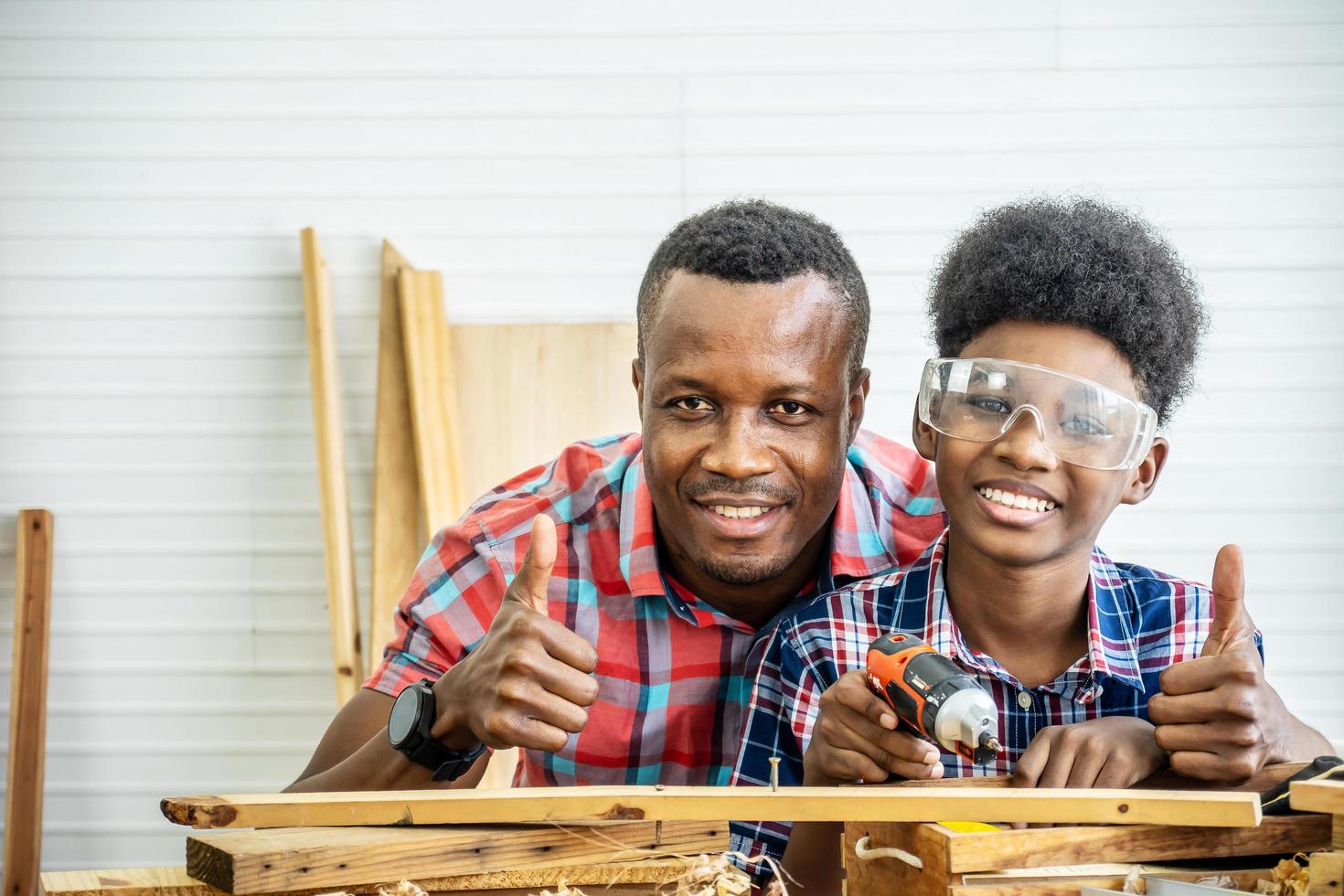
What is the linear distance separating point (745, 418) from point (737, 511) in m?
0.19

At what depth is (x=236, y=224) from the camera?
4.88 meters

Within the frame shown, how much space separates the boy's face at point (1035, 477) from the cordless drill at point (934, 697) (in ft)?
1.39

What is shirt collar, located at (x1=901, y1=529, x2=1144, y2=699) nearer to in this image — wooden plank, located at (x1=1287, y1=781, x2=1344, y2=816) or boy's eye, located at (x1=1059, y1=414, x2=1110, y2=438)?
boy's eye, located at (x1=1059, y1=414, x2=1110, y2=438)

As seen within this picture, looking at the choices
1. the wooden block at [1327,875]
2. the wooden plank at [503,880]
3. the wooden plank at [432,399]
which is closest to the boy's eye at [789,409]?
the wooden plank at [503,880]

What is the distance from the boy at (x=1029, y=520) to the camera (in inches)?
79.8

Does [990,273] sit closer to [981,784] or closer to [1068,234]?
[1068,234]

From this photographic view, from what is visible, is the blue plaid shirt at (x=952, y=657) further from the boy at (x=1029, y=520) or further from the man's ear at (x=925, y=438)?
the man's ear at (x=925, y=438)

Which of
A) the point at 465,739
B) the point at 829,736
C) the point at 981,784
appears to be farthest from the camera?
the point at 465,739

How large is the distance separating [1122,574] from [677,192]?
296 cm

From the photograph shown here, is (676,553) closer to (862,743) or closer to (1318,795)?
(862,743)

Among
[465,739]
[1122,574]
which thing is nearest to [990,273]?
[1122,574]

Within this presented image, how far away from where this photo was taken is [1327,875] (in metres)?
1.33

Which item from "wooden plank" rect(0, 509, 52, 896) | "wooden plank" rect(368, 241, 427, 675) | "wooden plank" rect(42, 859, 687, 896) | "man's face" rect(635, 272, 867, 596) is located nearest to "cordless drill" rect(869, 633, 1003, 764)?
"wooden plank" rect(42, 859, 687, 896)

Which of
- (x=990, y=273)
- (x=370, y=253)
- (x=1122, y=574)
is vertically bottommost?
(x=1122, y=574)
